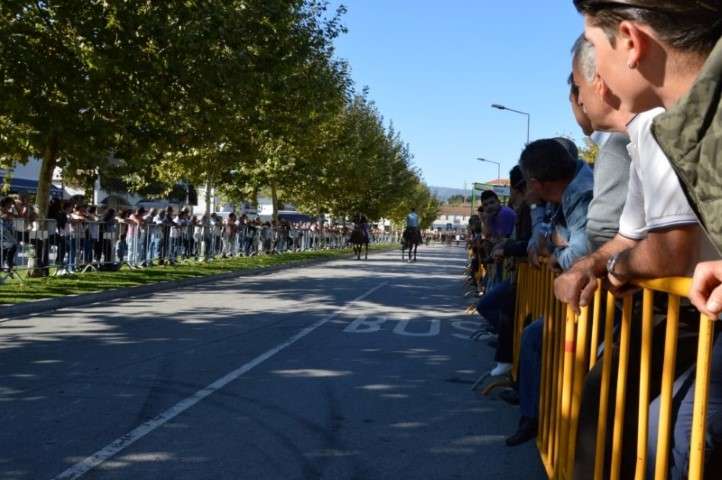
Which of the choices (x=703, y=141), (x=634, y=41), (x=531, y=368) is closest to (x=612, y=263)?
(x=634, y=41)

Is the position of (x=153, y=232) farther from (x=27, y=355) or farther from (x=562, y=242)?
(x=562, y=242)

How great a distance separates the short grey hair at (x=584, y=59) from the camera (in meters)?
2.58

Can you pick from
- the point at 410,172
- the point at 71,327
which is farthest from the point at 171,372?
the point at 410,172

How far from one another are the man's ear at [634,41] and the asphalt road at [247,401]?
2.99 m

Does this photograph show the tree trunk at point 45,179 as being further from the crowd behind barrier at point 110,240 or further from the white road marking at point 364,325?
the white road marking at point 364,325

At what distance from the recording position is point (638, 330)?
282 cm

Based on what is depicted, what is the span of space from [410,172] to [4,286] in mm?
50797

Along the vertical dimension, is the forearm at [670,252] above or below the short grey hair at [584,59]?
below

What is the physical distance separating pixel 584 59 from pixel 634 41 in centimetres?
87

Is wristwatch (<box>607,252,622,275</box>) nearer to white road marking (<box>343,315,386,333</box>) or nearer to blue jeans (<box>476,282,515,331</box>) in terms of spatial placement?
blue jeans (<box>476,282,515,331</box>)

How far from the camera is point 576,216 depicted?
4.44 m

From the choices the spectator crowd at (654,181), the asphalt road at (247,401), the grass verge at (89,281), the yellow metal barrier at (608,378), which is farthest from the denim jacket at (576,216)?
the grass verge at (89,281)

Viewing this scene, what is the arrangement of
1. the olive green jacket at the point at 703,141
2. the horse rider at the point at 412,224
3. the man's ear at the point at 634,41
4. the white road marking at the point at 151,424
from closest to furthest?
the olive green jacket at the point at 703,141 → the man's ear at the point at 634,41 → the white road marking at the point at 151,424 → the horse rider at the point at 412,224

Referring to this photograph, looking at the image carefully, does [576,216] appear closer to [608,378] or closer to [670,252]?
[608,378]
